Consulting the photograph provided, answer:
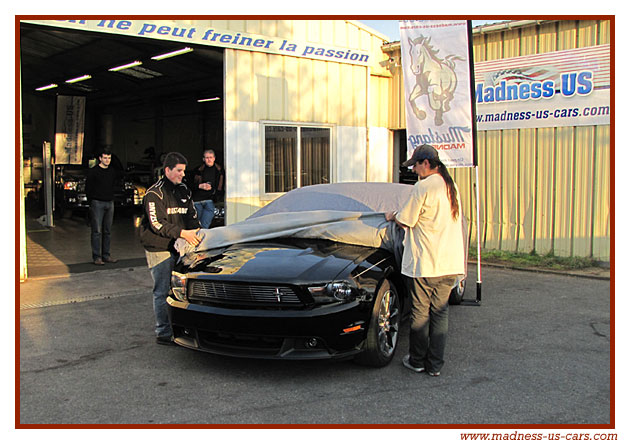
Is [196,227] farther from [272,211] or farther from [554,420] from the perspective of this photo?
[554,420]

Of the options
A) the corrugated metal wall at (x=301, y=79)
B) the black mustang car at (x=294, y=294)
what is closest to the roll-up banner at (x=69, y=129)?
the corrugated metal wall at (x=301, y=79)

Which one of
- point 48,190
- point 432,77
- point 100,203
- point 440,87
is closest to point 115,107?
point 48,190

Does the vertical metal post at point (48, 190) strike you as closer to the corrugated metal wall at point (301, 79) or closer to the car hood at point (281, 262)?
the corrugated metal wall at point (301, 79)

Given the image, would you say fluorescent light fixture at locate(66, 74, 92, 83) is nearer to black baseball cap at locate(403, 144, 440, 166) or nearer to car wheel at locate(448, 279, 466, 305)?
car wheel at locate(448, 279, 466, 305)

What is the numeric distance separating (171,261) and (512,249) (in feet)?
23.4

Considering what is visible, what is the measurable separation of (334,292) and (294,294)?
304 millimetres

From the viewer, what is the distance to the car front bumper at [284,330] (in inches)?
171

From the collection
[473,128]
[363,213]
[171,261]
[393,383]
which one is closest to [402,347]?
[393,383]

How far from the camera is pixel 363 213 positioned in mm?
5703

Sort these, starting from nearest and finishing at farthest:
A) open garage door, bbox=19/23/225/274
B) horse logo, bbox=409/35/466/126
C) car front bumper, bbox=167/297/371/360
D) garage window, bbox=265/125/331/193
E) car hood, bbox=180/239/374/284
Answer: car front bumper, bbox=167/297/371/360
car hood, bbox=180/239/374/284
horse logo, bbox=409/35/466/126
garage window, bbox=265/125/331/193
open garage door, bbox=19/23/225/274

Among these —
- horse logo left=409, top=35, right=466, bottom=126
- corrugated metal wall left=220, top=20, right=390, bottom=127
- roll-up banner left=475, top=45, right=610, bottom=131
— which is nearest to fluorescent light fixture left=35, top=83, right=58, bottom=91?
corrugated metal wall left=220, top=20, right=390, bottom=127

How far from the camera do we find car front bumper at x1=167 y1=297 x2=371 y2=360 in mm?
4332

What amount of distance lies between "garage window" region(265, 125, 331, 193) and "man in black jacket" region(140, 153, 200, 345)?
207 inches

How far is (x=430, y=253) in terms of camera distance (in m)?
4.64
